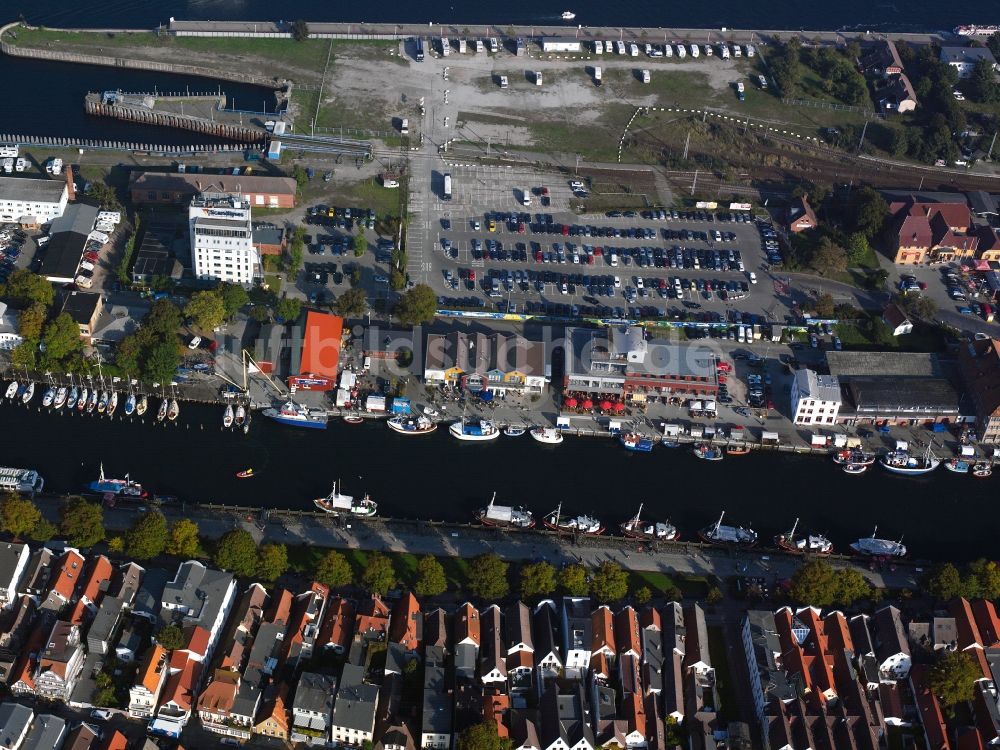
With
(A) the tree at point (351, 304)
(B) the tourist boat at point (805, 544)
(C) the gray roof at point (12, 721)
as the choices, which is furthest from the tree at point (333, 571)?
(B) the tourist boat at point (805, 544)

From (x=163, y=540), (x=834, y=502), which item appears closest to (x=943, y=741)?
(x=834, y=502)

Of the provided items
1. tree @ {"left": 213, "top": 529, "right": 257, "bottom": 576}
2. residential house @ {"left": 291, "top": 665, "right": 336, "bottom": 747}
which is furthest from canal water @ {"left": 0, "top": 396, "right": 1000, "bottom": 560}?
residential house @ {"left": 291, "top": 665, "right": 336, "bottom": 747}

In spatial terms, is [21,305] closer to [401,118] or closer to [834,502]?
[401,118]

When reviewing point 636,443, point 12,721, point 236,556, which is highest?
point 636,443

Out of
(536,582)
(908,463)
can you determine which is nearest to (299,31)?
(536,582)

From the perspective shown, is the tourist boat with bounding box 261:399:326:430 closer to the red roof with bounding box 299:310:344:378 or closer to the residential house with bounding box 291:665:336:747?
the red roof with bounding box 299:310:344:378

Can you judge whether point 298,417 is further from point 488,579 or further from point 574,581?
point 574,581

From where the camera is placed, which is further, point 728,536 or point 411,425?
point 411,425
